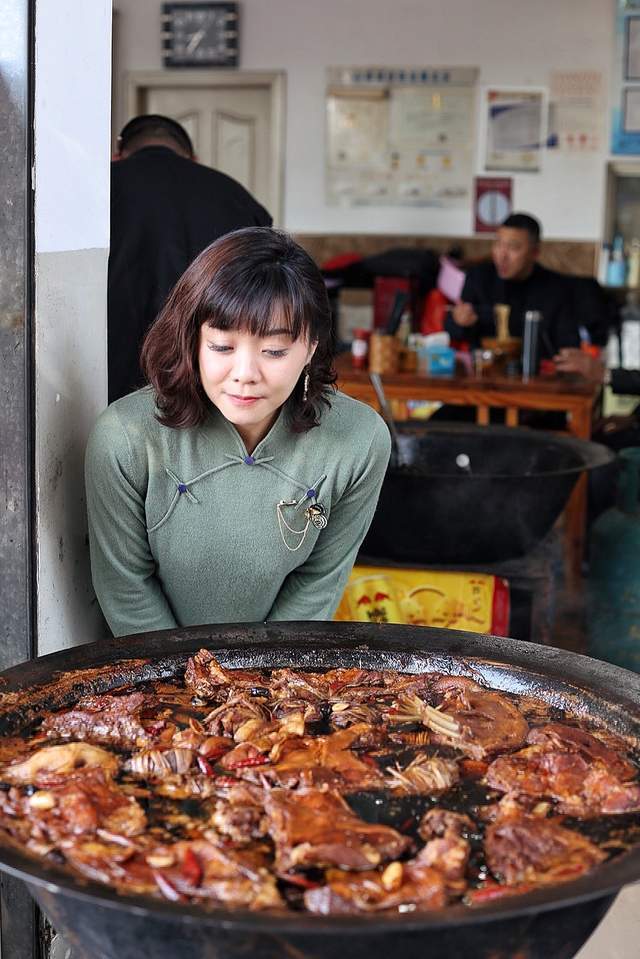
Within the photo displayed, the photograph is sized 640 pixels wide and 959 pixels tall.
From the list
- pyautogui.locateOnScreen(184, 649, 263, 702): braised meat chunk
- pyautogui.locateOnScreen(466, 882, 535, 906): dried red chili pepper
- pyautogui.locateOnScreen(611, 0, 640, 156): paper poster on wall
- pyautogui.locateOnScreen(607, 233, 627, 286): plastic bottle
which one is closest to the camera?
pyautogui.locateOnScreen(466, 882, 535, 906): dried red chili pepper

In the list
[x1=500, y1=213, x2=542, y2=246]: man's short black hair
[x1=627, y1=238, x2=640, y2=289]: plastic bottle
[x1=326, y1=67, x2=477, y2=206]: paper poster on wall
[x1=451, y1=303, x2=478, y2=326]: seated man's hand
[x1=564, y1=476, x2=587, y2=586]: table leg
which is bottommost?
[x1=564, y1=476, x2=587, y2=586]: table leg

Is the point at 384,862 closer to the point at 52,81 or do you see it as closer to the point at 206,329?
the point at 206,329

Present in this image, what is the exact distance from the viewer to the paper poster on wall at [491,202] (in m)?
8.46

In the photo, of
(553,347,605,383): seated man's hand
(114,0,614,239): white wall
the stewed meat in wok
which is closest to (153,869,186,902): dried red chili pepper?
the stewed meat in wok

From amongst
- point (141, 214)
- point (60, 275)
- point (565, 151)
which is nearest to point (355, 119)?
point (565, 151)

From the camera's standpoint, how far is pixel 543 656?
2123 millimetres

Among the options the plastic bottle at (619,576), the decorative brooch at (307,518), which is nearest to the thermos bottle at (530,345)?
the plastic bottle at (619,576)

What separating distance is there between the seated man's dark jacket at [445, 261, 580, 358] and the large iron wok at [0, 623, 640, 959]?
185 inches

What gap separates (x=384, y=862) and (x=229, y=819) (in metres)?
0.21

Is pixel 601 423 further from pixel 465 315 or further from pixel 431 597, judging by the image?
pixel 431 597

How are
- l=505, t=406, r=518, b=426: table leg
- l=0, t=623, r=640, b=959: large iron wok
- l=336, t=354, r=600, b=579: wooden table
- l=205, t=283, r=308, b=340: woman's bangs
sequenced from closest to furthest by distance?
1. l=0, t=623, r=640, b=959: large iron wok
2. l=205, t=283, r=308, b=340: woman's bangs
3. l=336, t=354, r=600, b=579: wooden table
4. l=505, t=406, r=518, b=426: table leg

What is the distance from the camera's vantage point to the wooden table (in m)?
5.53

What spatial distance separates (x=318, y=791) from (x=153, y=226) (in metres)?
2.21

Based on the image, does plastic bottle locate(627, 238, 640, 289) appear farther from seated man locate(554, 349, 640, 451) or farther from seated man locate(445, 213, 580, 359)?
seated man locate(554, 349, 640, 451)
